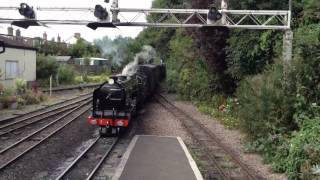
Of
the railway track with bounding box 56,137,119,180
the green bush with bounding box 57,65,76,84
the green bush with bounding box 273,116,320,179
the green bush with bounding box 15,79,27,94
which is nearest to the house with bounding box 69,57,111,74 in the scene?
the green bush with bounding box 57,65,76,84

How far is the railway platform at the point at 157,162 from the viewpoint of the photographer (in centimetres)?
1171

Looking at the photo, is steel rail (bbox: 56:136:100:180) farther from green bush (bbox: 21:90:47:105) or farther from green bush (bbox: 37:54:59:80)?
green bush (bbox: 37:54:59:80)

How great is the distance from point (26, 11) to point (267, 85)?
1047 centimetres

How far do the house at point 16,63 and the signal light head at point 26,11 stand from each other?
13.0 metres

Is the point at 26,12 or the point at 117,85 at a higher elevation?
the point at 26,12

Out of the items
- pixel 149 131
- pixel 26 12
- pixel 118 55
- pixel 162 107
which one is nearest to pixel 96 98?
pixel 149 131

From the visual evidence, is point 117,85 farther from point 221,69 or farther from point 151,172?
point 221,69

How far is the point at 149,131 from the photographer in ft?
65.1

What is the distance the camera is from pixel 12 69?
36.1 meters

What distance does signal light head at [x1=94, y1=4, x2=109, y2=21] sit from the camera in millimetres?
20000

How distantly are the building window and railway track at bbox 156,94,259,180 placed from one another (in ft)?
54.1

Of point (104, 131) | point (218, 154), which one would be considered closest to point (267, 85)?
point (218, 154)

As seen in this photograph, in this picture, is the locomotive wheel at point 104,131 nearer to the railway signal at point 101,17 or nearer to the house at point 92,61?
the railway signal at point 101,17

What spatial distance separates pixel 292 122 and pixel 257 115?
145cm
